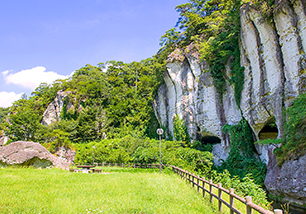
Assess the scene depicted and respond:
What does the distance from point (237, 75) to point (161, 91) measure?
1628cm

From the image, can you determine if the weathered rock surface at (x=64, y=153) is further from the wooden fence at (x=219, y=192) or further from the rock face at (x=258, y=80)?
the rock face at (x=258, y=80)

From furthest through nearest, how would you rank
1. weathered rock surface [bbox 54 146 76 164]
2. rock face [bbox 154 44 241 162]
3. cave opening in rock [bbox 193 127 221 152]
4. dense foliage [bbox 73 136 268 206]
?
weathered rock surface [bbox 54 146 76 164], cave opening in rock [bbox 193 127 221 152], rock face [bbox 154 44 241 162], dense foliage [bbox 73 136 268 206]

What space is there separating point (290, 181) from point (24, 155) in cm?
1534

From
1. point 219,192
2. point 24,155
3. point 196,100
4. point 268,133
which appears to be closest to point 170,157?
point 268,133

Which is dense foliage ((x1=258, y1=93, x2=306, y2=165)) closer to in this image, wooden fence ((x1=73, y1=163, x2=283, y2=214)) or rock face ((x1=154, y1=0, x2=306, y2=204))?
rock face ((x1=154, y1=0, x2=306, y2=204))

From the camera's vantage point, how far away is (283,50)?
44.9 feet

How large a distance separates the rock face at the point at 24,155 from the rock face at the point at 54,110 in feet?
108

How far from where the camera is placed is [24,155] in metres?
Result: 14.1

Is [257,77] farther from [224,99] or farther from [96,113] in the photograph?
[96,113]

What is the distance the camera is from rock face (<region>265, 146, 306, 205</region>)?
975 cm

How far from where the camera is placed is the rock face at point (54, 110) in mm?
46075

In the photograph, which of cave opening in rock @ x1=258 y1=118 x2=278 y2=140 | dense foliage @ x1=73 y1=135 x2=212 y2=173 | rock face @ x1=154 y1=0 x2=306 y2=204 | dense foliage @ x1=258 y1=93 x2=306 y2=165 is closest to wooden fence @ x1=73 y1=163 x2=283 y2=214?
dense foliage @ x1=73 y1=135 x2=212 y2=173

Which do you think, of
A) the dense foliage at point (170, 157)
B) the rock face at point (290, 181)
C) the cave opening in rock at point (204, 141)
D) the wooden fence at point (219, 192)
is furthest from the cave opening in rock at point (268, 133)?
the wooden fence at point (219, 192)

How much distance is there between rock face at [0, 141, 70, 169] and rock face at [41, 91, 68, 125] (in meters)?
33.0
